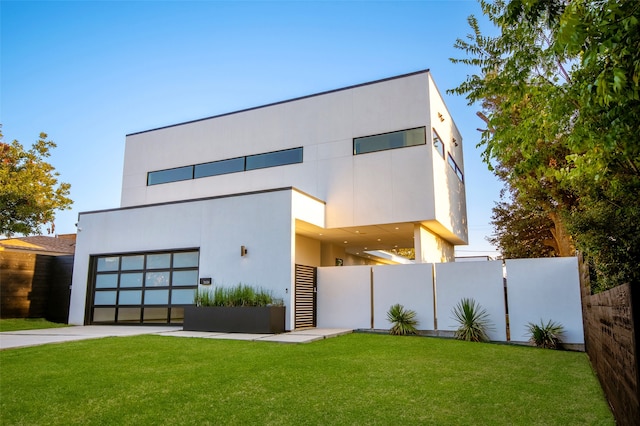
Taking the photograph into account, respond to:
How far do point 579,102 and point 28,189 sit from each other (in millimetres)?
19010

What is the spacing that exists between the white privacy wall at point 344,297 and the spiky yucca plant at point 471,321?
7.83 feet

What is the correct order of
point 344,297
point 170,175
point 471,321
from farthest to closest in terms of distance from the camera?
point 170,175, point 344,297, point 471,321

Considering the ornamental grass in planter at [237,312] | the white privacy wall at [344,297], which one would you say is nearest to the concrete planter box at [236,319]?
the ornamental grass in planter at [237,312]

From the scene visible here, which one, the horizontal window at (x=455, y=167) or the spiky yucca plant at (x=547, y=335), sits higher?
the horizontal window at (x=455, y=167)

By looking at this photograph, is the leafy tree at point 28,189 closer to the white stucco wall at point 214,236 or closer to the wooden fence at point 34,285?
the wooden fence at point 34,285

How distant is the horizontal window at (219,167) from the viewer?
601 inches

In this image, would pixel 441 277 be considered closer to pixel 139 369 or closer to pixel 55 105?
pixel 139 369

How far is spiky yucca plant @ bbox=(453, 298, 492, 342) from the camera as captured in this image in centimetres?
979

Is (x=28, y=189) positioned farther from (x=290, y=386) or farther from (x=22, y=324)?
(x=290, y=386)

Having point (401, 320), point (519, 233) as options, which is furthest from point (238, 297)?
point (519, 233)

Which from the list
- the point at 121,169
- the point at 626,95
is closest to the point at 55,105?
the point at 121,169

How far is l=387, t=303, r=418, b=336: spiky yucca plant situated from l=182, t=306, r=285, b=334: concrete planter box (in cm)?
277

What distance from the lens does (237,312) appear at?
1033cm

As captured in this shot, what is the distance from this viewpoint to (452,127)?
1664 centimetres
